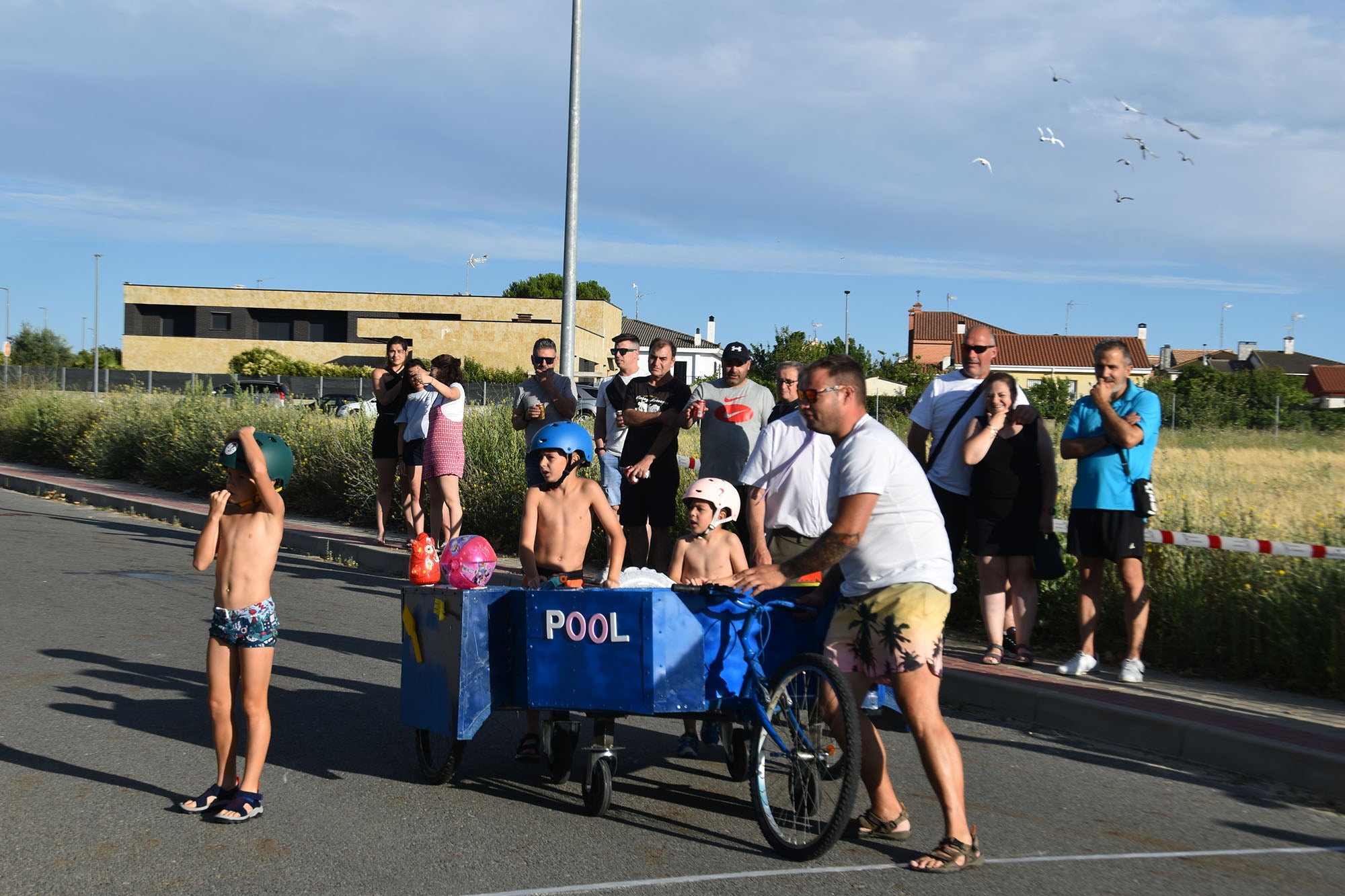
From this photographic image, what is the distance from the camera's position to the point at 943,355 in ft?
341

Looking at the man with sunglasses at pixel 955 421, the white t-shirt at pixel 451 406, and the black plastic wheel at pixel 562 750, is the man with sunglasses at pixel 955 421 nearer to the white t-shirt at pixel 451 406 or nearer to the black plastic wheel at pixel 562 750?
the black plastic wheel at pixel 562 750

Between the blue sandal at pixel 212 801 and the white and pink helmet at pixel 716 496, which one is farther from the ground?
the white and pink helmet at pixel 716 496

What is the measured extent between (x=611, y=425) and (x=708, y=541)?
12.5 ft

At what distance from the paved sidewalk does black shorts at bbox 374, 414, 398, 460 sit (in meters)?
6.30

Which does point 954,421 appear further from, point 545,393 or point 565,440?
point 545,393

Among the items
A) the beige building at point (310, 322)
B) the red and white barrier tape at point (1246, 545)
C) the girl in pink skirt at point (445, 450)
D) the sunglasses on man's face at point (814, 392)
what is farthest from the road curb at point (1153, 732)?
the beige building at point (310, 322)

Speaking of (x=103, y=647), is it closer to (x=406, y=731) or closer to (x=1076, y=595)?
(x=406, y=731)

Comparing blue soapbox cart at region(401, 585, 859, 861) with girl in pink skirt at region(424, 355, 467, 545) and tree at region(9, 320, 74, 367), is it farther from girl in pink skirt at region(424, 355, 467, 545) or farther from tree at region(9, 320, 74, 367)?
tree at region(9, 320, 74, 367)

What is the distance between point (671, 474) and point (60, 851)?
5042mm

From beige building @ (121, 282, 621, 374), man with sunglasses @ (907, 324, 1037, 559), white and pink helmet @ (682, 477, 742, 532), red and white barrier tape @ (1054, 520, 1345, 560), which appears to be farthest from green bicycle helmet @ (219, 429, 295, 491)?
beige building @ (121, 282, 621, 374)

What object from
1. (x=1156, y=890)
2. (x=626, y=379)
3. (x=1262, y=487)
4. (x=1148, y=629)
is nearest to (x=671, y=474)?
(x=626, y=379)

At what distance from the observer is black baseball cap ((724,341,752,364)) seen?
7.83 metres

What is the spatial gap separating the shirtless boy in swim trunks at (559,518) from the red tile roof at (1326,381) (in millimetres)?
87351

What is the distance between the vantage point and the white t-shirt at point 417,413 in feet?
37.4
